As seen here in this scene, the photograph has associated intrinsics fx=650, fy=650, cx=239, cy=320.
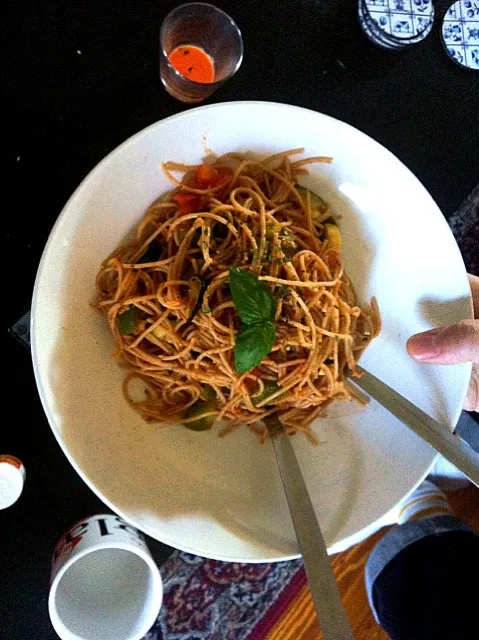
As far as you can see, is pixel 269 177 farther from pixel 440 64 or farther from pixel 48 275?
pixel 440 64

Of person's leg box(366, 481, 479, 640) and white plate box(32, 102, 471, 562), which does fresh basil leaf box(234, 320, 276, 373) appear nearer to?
white plate box(32, 102, 471, 562)

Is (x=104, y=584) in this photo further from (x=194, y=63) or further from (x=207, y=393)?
(x=194, y=63)

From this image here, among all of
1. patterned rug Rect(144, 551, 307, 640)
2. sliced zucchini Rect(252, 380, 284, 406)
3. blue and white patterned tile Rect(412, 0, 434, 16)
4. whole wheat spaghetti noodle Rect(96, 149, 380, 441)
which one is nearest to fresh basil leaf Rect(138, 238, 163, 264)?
whole wheat spaghetti noodle Rect(96, 149, 380, 441)

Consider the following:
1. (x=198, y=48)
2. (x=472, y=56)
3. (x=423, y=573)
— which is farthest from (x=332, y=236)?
(x=423, y=573)

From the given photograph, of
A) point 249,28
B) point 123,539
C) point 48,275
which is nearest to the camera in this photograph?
point 48,275

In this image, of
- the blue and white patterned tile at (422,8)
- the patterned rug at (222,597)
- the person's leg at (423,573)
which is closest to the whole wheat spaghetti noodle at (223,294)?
the patterned rug at (222,597)

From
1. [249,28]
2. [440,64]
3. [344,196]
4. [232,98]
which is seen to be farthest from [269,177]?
[440,64]
